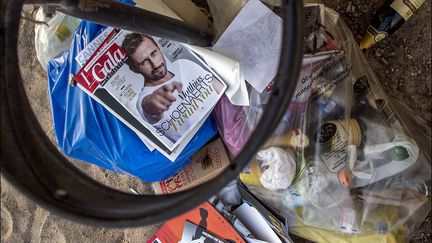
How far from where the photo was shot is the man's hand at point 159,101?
1.21m

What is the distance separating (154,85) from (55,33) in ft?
1.11

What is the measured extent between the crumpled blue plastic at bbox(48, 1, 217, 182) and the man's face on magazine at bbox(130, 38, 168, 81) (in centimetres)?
12

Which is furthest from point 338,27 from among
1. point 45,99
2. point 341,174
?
point 45,99

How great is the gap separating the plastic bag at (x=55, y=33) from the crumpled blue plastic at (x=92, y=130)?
8 cm

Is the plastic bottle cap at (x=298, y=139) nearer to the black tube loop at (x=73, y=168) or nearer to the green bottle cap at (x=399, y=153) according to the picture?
the green bottle cap at (x=399, y=153)

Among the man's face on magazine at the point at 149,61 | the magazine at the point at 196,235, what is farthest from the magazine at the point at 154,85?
the magazine at the point at 196,235

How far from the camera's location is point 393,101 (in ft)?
4.25

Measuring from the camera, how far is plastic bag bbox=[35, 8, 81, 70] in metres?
1.33

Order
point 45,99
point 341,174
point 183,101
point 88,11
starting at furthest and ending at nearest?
point 45,99 < point 183,101 < point 341,174 < point 88,11

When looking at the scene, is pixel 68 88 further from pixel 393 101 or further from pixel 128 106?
pixel 393 101

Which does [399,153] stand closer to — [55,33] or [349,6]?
[349,6]

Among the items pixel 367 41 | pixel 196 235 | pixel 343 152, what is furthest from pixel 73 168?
pixel 367 41

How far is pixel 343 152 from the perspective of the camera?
3.64ft

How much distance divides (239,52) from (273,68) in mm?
90
